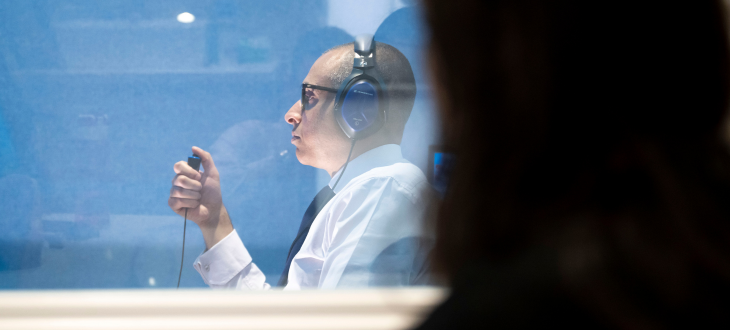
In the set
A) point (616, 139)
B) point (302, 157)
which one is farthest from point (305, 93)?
point (616, 139)

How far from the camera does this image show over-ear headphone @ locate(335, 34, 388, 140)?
1.28m

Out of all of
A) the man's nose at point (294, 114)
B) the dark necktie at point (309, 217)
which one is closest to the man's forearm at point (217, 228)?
the dark necktie at point (309, 217)

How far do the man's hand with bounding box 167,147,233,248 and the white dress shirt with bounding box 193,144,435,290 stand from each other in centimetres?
3

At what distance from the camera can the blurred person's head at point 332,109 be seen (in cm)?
127

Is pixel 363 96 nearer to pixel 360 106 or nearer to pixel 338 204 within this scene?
pixel 360 106

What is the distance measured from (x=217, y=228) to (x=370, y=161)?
1.45 feet

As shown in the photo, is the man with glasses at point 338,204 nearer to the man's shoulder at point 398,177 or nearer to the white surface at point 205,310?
the man's shoulder at point 398,177

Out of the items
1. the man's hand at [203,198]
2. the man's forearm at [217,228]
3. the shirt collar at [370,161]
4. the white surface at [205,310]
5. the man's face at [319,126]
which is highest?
the man's face at [319,126]

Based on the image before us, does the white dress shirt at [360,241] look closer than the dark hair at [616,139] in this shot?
No

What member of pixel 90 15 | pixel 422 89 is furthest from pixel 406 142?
pixel 90 15

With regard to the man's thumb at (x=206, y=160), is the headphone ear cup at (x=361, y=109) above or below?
above

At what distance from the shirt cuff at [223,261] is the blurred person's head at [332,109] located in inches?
→ 10.5

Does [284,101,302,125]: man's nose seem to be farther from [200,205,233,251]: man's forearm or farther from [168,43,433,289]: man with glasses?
[200,205,233,251]: man's forearm

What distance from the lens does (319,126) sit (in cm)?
135
